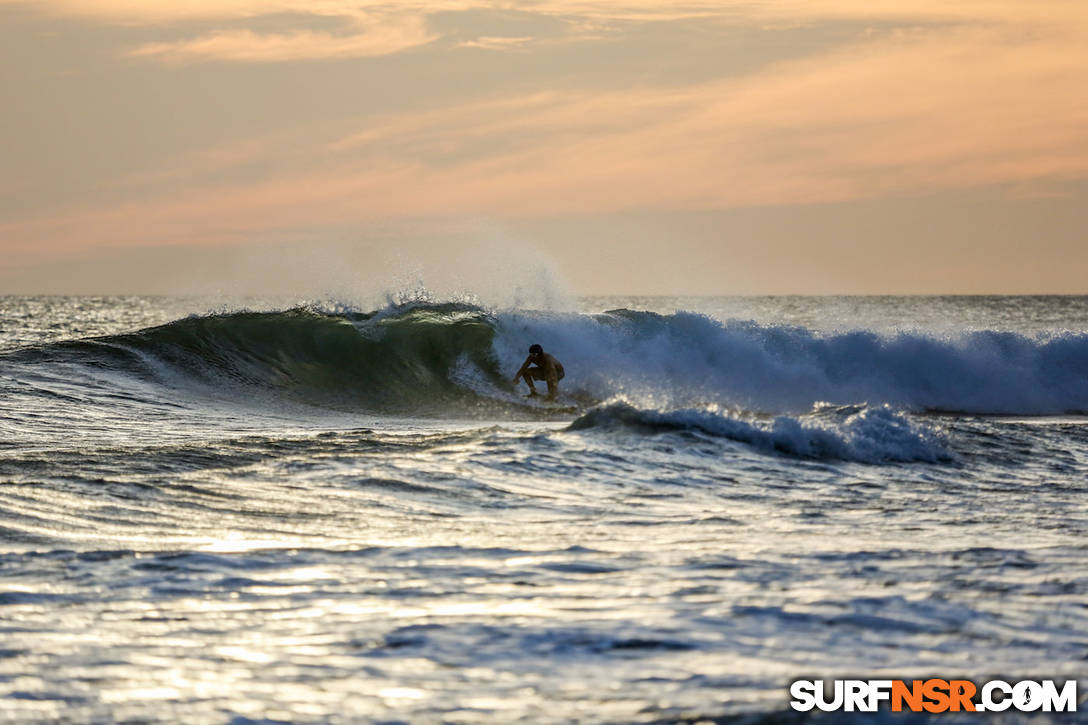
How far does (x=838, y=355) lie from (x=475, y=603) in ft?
61.5

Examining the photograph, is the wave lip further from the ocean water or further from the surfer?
the surfer

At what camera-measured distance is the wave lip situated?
10.9 m

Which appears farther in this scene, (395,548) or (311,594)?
(395,548)

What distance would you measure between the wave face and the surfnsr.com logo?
13843 mm

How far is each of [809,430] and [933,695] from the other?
7069 millimetres

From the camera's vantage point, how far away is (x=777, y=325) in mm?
24000

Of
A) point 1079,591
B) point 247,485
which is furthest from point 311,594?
point 1079,591

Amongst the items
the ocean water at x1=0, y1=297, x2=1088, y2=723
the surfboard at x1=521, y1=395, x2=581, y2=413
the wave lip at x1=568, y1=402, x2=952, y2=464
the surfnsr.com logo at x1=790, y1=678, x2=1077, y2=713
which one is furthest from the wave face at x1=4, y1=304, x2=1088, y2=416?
the surfnsr.com logo at x1=790, y1=678, x2=1077, y2=713

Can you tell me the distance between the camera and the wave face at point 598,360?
19219 mm

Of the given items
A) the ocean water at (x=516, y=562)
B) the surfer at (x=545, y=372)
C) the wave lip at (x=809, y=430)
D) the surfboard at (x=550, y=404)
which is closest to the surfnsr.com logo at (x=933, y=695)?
the ocean water at (x=516, y=562)

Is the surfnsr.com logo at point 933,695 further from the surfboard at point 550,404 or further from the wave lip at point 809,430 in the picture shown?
the surfboard at point 550,404

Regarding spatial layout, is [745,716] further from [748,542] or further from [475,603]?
[748,542]

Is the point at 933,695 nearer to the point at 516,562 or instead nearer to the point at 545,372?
the point at 516,562

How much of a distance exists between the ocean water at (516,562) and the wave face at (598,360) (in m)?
3.77
